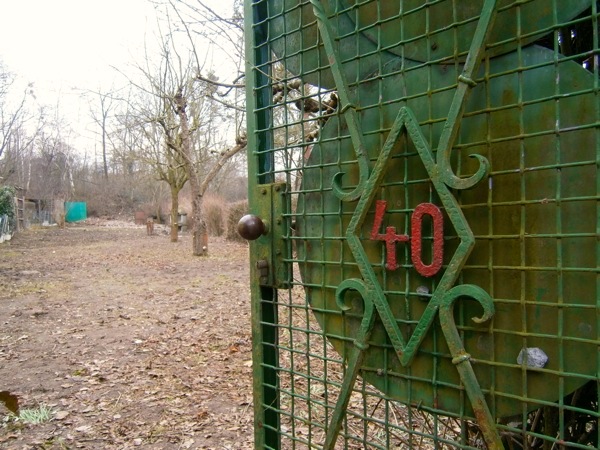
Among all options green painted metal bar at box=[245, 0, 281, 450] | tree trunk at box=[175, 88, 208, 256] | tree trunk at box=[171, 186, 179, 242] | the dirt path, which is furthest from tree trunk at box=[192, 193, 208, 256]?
green painted metal bar at box=[245, 0, 281, 450]

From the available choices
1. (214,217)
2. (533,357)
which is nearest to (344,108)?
(533,357)

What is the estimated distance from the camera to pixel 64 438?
313 cm

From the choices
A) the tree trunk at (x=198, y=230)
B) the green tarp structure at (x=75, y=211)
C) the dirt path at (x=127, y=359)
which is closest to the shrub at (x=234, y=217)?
the tree trunk at (x=198, y=230)

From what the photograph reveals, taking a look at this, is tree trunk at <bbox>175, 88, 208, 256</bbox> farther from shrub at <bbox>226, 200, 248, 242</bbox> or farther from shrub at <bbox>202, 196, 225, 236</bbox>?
shrub at <bbox>202, 196, 225, 236</bbox>

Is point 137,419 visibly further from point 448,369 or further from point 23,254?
point 23,254

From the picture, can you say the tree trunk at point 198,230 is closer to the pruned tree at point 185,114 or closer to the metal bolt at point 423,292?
the pruned tree at point 185,114

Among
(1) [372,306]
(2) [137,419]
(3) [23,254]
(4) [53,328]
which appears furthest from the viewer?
(3) [23,254]

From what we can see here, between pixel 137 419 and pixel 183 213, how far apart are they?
2244 cm

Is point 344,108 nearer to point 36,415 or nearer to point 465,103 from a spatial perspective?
point 465,103

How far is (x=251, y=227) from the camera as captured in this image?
1431mm

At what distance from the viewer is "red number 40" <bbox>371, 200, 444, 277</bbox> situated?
1055mm

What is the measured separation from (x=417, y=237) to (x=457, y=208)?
0.44ft

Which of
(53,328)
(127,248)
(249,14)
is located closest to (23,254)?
(127,248)

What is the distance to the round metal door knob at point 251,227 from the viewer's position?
4.68 ft
